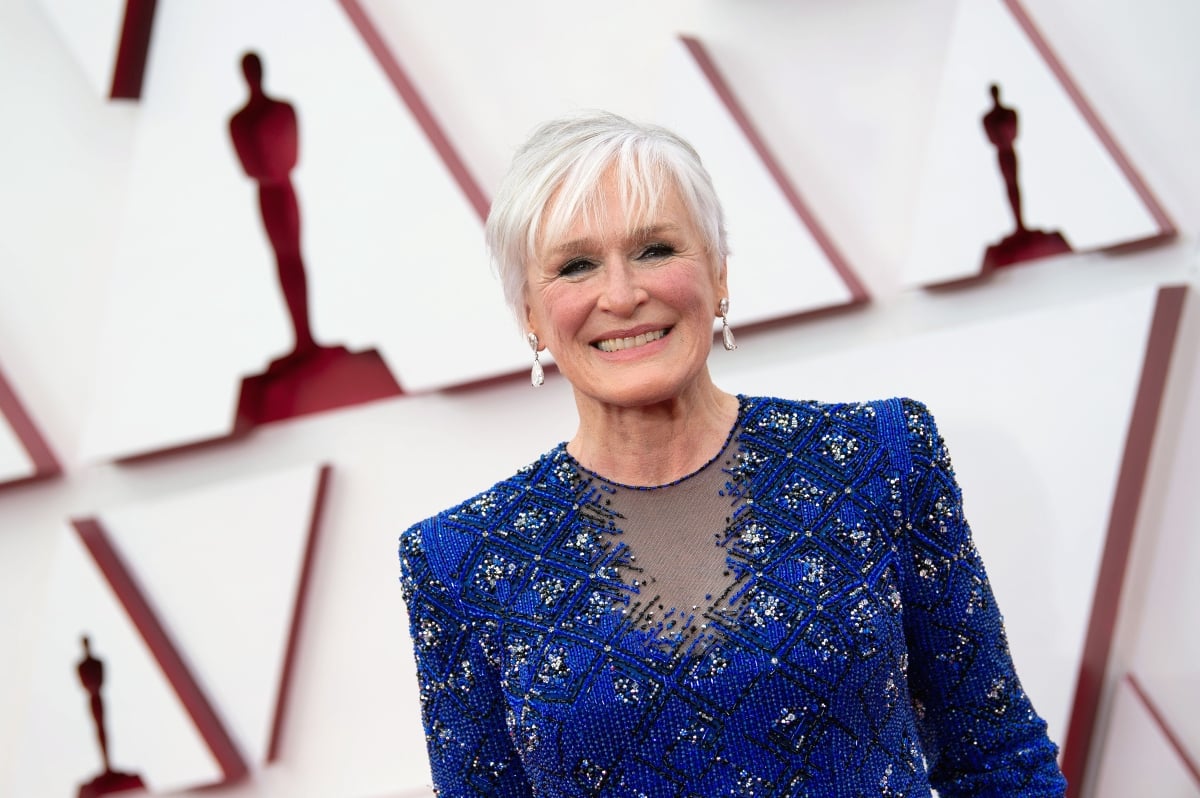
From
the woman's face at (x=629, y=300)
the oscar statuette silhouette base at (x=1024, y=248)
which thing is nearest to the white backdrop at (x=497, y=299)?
the oscar statuette silhouette base at (x=1024, y=248)

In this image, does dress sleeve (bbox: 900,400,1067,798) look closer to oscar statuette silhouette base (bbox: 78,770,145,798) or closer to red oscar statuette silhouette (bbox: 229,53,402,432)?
red oscar statuette silhouette (bbox: 229,53,402,432)

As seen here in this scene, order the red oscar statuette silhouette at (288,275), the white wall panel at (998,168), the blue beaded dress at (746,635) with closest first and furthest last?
1. the blue beaded dress at (746,635)
2. the white wall panel at (998,168)
3. the red oscar statuette silhouette at (288,275)

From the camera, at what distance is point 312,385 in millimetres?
2348

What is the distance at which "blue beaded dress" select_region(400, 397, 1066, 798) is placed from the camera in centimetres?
122

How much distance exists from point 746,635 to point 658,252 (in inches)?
14.9

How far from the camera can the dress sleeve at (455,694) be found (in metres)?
1.35

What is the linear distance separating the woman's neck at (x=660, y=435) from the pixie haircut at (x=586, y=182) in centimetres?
15

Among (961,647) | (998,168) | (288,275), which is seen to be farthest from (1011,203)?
(288,275)

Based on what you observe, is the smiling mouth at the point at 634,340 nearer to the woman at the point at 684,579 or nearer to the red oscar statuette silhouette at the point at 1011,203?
the woman at the point at 684,579

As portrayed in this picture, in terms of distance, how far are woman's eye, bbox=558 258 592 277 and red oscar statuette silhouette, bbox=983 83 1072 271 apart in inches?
34.1

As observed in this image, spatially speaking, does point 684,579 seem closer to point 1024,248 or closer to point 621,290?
point 621,290

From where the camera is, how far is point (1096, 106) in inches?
74.7

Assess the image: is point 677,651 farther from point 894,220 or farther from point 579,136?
point 894,220

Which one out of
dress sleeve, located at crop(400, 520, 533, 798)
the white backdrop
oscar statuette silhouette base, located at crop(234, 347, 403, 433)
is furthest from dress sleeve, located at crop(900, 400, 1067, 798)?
oscar statuette silhouette base, located at crop(234, 347, 403, 433)
